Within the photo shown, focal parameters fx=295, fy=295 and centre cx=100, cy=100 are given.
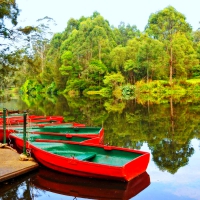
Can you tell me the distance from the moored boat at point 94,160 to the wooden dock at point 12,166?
504 mm

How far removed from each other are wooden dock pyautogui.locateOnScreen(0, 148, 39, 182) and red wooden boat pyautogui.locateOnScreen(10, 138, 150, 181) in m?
0.50

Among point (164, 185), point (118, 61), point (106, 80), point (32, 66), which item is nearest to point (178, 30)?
point (118, 61)

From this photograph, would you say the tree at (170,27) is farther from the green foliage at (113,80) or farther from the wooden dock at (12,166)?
the wooden dock at (12,166)

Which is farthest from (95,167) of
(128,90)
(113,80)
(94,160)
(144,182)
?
(113,80)

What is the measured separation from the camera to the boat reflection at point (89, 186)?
738 centimetres

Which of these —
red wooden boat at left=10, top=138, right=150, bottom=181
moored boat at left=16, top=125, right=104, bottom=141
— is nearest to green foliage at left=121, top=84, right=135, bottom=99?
moored boat at left=16, top=125, right=104, bottom=141

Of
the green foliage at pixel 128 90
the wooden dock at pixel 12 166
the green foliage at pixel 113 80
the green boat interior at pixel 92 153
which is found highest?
the green foliage at pixel 113 80

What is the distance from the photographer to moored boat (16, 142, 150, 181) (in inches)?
308

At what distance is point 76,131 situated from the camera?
45.0 ft

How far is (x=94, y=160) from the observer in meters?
9.12

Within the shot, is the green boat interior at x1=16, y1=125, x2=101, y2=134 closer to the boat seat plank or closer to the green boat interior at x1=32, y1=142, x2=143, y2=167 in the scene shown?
the green boat interior at x1=32, y1=142, x2=143, y2=167

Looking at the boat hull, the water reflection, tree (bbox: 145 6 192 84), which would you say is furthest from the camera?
tree (bbox: 145 6 192 84)

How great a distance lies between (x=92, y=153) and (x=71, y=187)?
1.59 metres

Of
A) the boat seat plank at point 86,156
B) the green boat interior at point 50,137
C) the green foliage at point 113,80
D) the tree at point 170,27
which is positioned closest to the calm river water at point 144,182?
the boat seat plank at point 86,156
